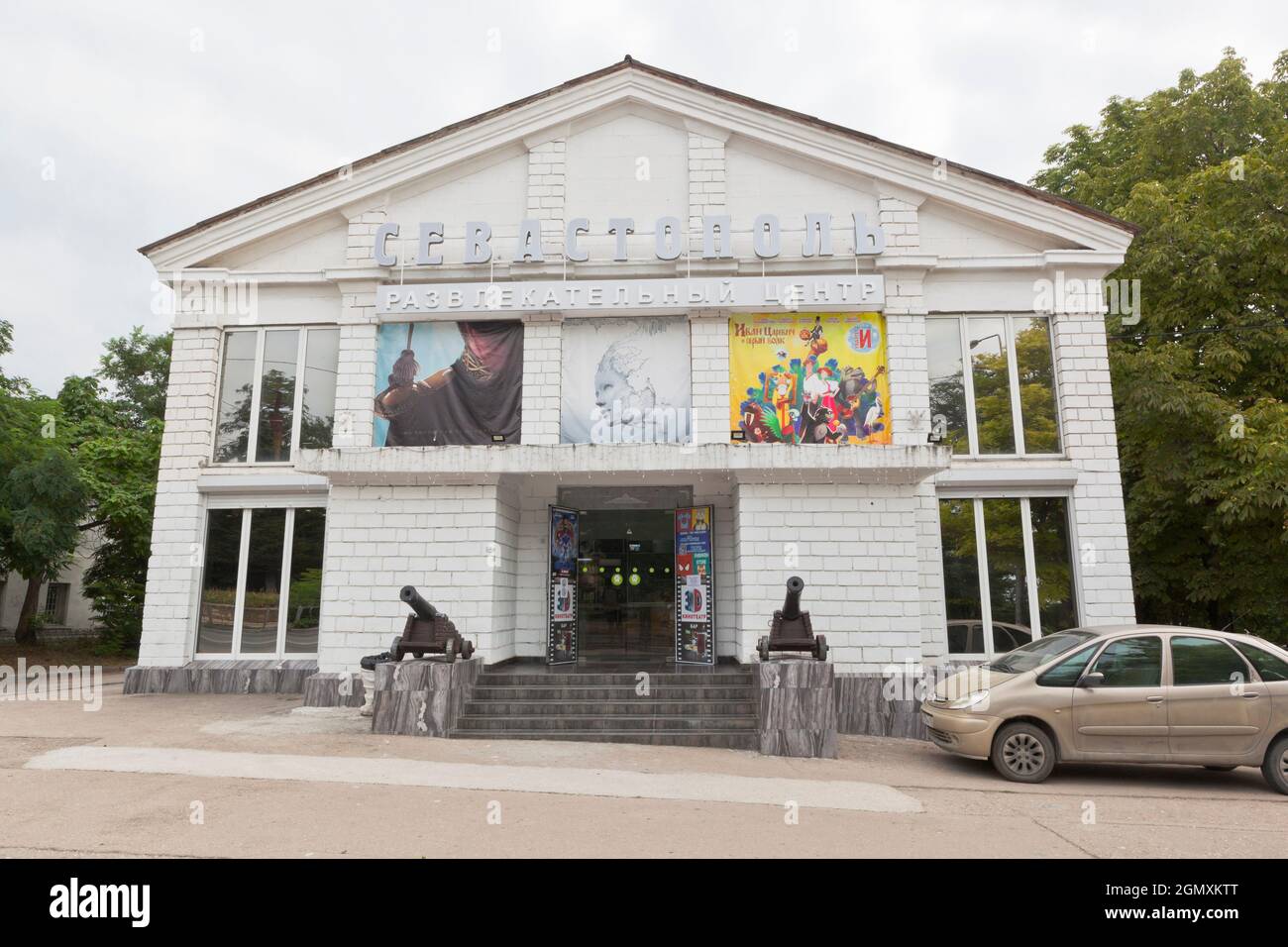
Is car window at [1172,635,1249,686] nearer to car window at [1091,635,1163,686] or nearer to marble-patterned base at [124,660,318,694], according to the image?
car window at [1091,635,1163,686]

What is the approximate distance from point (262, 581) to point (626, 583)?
648 centimetres

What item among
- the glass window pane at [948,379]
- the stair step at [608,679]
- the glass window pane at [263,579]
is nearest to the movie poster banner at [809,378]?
the glass window pane at [948,379]

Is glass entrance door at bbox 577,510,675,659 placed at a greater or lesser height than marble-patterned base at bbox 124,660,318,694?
greater

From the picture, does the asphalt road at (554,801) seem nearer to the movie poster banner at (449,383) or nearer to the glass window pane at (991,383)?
the movie poster banner at (449,383)

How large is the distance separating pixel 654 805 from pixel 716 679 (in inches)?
161

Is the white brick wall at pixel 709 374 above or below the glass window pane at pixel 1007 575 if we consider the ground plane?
above

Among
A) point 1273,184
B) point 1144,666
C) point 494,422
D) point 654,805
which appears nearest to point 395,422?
point 494,422

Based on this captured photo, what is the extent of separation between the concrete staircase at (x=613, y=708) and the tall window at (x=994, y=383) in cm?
594

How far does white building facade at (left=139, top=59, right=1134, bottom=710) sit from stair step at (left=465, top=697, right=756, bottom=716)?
1.73m

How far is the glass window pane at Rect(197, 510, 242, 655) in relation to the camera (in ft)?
45.0

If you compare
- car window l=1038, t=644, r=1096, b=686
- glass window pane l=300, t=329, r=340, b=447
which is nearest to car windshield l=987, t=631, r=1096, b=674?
car window l=1038, t=644, r=1096, b=686

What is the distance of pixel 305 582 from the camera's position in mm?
13781

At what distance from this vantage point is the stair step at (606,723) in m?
10.2

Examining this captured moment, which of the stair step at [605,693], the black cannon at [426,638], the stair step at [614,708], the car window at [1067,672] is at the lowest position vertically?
the stair step at [614,708]
